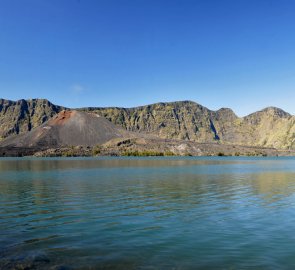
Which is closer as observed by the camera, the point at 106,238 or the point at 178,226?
the point at 106,238

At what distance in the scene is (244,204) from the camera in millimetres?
34281

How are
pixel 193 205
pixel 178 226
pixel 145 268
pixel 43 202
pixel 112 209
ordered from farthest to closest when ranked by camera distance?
pixel 43 202 < pixel 193 205 < pixel 112 209 < pixel 178 226 < pixel 145 268

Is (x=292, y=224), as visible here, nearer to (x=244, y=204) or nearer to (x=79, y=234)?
(x=244, y=204)

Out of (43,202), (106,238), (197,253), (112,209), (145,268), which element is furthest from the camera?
(43,202)

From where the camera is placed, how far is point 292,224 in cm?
2495

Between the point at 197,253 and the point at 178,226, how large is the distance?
6.37m

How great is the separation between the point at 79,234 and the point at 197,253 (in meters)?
8.16

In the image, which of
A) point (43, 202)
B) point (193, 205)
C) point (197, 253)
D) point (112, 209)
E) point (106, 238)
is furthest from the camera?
point (43, 202)

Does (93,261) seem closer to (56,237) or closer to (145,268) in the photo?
(145,268)

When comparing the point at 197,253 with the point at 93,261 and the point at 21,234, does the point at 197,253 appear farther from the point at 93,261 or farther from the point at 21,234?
the point at 21,234

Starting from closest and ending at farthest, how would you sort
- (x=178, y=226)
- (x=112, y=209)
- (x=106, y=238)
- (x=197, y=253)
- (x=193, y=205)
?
(x=197, y=253)
(x=106, y=238)
(x=178, y=226)
(x=112, y=209)
(x=193, y=205)

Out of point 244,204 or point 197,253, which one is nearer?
point 197,253

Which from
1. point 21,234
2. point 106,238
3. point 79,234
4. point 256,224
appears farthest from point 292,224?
point 21,234

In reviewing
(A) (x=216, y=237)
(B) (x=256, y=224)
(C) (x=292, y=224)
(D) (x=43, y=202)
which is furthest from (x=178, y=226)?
(D) (x=43, y=202)
